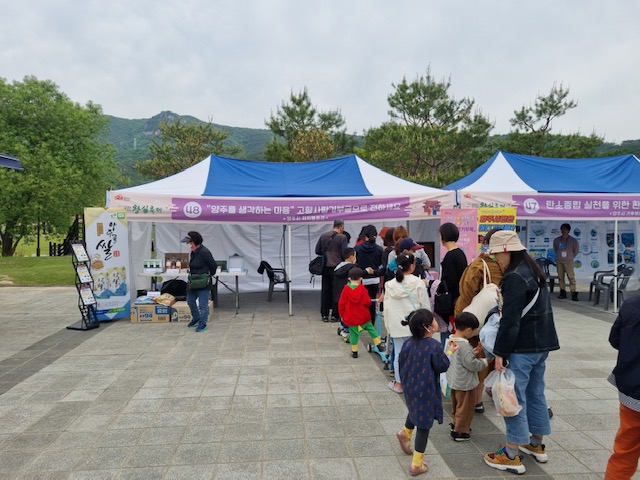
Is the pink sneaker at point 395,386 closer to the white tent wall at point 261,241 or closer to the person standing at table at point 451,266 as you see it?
the person standing at table at point 451,266

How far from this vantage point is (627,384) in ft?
7.19

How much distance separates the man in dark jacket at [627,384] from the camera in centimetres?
216

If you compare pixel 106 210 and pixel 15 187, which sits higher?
pixel 15 187

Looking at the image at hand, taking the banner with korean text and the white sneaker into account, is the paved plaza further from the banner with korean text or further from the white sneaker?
the banner with korean text

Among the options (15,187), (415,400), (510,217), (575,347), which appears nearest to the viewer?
(415,400)

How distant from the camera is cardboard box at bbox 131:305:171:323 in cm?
748

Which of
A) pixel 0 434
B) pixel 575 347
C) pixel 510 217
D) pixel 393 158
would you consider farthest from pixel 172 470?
pixel 393 158

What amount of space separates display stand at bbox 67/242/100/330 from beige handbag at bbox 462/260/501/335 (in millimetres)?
6247

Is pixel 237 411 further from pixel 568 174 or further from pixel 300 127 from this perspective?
pixel 300 127

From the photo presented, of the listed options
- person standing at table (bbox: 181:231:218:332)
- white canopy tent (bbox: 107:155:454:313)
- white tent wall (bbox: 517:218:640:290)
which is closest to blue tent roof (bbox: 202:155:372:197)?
white canopy tent (bbox: 107:155:454:313)

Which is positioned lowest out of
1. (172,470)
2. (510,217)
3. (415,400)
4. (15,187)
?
(172,470)

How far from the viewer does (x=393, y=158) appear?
69.9 feet

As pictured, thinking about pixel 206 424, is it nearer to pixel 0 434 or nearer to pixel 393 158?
pixel 0 434

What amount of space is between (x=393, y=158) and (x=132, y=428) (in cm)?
1930
